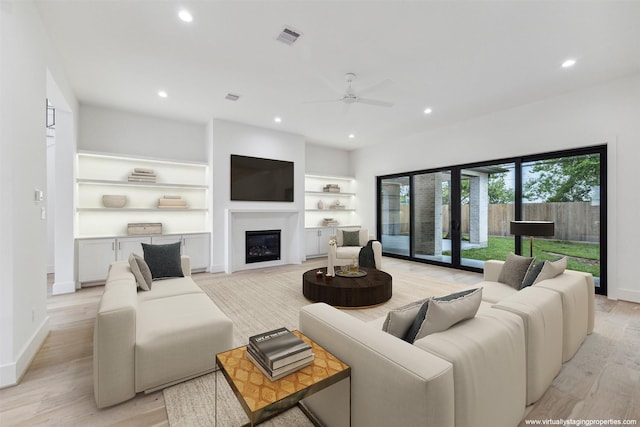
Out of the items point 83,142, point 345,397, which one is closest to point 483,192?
point 345,397

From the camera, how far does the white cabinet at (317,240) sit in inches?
276

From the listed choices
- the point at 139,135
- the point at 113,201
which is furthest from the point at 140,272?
the point at 139,135

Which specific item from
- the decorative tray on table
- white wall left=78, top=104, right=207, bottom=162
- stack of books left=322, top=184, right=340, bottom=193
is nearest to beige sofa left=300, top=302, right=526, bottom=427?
the decorative tray on table

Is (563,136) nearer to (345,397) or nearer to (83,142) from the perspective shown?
(345,397)

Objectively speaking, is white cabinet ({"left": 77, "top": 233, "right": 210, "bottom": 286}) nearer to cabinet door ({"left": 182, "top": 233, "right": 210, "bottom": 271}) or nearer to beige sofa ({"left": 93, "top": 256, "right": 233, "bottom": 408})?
cabinet door ({"left": 182, "top": 233, "right": 210, "bottom": 271})

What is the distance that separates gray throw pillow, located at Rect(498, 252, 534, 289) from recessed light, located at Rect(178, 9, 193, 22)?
399cm

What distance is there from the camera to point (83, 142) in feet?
15.7

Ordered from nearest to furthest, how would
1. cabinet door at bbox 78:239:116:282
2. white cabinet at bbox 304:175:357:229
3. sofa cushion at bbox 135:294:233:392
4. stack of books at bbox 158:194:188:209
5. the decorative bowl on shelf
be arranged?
sofa cushion at bbox 135:294:233:392
cabinet door at bbox 78:239:116:282
the decorative bowl on shelf
stack of books at bbox 158:194:188:209
white cabinet at bbox 304:175:357:229

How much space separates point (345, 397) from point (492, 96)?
4811 mm

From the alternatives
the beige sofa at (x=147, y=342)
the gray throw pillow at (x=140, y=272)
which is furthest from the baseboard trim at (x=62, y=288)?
the beige sofa at (x=147, y=342)

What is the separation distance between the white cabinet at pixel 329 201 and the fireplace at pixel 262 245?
1305mm

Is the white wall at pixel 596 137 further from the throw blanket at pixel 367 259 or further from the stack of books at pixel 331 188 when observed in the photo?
the stack of books at pixel 331 188

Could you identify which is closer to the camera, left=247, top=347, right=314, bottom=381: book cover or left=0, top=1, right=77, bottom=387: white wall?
left=247, top=347, right=314, bottom=381: book cover

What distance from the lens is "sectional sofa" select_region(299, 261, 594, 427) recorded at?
3.36 feet
